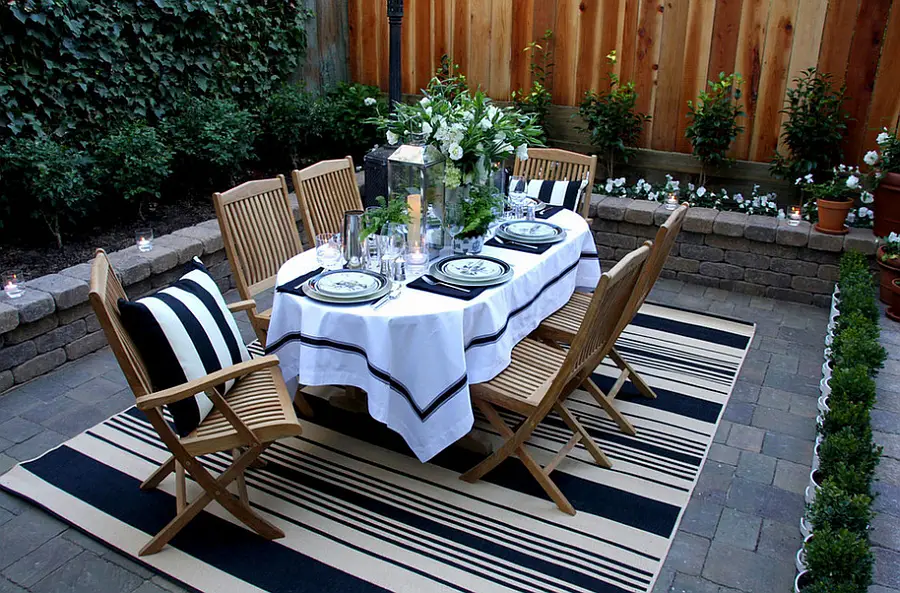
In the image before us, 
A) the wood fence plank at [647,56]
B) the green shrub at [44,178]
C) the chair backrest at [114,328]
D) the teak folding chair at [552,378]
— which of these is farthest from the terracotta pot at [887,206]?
the green shrub at [44,178]

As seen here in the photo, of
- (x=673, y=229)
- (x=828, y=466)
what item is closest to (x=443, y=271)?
(x=673, y=229)

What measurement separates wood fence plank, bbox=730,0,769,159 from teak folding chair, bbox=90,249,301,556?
163 inches

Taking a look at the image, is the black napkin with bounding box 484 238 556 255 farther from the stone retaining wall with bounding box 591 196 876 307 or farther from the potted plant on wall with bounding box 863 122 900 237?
the potted plant on wall with bounding box 863 122 900 237

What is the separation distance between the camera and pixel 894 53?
187 inches

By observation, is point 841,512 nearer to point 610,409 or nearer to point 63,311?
point 610,409

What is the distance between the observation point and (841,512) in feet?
7.47

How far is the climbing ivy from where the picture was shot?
4191mm

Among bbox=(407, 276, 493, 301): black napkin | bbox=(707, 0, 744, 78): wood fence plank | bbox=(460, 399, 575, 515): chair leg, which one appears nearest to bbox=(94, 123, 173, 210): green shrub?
bbox=(407, 276, 493, 301): black napkin

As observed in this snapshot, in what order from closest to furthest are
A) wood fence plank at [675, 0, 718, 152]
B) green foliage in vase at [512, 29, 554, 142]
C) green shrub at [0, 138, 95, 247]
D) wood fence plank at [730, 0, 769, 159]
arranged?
green shrub at [0, 138, 95, 247] < wood fence plank at [730, 0, 769, 159] < wood fence plank at [675, 0, 718, 152] < green foliage in vase at [512, 29, 554, 142]

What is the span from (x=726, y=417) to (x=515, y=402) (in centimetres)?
131

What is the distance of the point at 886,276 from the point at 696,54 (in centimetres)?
208

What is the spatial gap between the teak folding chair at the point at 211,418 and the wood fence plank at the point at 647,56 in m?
4.02

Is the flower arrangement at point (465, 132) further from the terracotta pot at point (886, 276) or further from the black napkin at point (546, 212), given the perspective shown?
the terracotta pot at point (886, 276)

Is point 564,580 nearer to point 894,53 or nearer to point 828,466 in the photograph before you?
point 828,466
